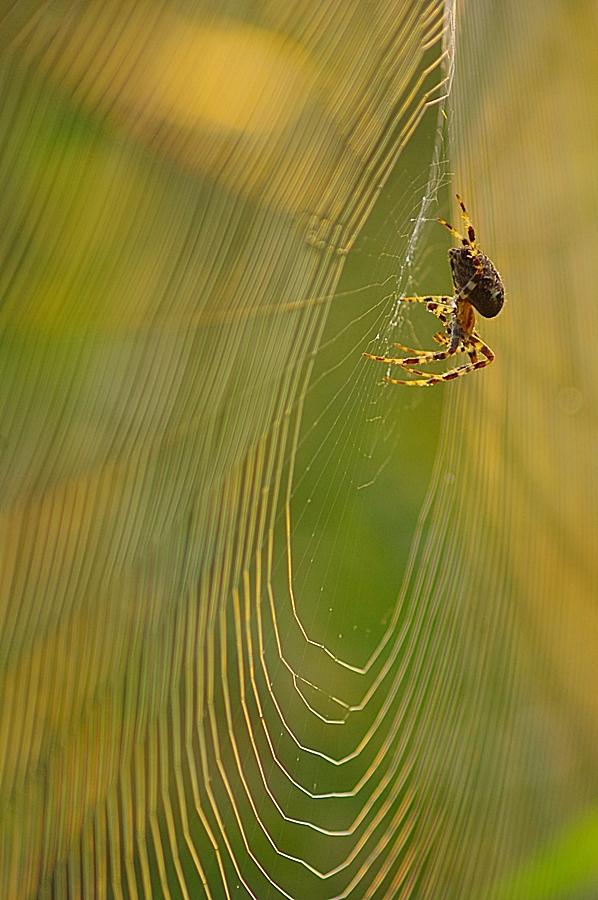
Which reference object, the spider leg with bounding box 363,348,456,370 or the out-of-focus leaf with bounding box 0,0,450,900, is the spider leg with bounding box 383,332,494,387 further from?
the out-of-focus leaf with bounding box 0,0,450,900

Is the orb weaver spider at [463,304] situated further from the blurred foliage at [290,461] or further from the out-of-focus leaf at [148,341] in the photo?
the out-of-focus leaf at [148,341]

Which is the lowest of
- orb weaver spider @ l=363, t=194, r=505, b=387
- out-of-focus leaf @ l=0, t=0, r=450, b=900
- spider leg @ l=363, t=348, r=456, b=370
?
out-of-focus leaf @ l=0, t=0, r=450, b=900

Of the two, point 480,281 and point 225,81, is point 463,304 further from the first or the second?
point 225,81

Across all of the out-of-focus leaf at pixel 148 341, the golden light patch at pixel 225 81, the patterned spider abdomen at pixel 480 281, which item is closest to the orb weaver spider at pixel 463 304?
the patterned spider abdomen at pixel 480 281

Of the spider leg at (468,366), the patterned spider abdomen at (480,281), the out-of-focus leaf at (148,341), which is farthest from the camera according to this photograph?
the spider leg at (468,366)

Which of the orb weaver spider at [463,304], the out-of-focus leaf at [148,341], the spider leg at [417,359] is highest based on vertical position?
the orb weaver spider at [463,304]

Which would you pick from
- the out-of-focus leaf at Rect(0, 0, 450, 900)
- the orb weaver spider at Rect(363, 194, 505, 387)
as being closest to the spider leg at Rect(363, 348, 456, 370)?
the orb weaver spider at Rect(363, 194, 505, 387)

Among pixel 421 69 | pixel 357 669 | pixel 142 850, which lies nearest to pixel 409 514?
pixel 357 669

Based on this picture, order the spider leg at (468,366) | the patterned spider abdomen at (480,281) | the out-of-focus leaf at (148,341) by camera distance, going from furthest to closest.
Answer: the spider leg at (468,366) → the patterned spider abdomen at (480,281) → the out-of-focus leaf at (148,341)
